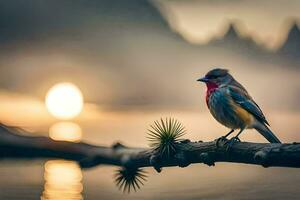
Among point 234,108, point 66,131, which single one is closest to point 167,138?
point 234,108

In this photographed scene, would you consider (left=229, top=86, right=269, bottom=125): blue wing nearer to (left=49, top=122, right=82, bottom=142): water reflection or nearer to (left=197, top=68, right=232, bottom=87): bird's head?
(left=197, top=68, right=232, bottom=87): bird's head

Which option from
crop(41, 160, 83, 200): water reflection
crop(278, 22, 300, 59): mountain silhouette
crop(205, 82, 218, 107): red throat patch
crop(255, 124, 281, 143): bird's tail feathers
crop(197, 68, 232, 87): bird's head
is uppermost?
crop(278, 22, 300, 59): mountain silhouette

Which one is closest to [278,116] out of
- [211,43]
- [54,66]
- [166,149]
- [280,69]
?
[280,69]

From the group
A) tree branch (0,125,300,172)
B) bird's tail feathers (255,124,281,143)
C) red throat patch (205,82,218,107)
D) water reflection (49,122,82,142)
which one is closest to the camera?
tree branch (0,125,300,172)

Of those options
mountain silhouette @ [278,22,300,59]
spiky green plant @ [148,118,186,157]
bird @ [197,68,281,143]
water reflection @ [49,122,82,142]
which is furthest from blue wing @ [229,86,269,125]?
water reflection @ [49,122,82,142]

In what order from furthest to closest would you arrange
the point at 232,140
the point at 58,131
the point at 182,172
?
the point at 182,172
the point at 58,131
the point at 232,140

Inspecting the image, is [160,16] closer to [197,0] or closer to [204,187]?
[197,0]

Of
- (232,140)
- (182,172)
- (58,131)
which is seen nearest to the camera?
(232,140)
